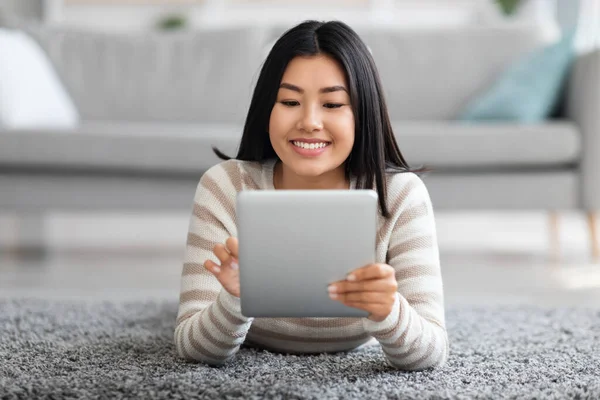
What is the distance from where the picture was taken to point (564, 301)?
223cm

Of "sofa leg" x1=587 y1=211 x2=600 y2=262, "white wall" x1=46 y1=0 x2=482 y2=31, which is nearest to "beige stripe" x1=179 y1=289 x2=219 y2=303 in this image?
"sofa leg" x1=587 y1=211 x2=600 y2=262

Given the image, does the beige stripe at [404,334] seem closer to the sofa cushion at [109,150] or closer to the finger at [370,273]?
the finger at [370,273]

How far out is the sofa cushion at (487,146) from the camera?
8.98ft

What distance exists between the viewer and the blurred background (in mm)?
2727

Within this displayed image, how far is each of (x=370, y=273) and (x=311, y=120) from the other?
281mm

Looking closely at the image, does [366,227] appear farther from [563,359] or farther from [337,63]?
[563,359]

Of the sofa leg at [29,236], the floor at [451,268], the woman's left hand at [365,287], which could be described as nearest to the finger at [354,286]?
the woman's left hand at [365,287]

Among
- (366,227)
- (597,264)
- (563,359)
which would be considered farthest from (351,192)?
(597,264)

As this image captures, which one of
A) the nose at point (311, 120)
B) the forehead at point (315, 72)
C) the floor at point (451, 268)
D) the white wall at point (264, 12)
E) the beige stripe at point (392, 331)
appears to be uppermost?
the white wall at point (264, 12)

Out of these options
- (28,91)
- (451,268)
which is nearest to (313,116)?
(451,268)

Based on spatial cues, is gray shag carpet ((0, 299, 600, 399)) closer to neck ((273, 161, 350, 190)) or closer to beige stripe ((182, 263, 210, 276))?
beige stripe ((182, 263, 210, 276))

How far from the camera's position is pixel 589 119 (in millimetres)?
2801

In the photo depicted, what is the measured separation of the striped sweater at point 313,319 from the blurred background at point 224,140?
995 millimetres

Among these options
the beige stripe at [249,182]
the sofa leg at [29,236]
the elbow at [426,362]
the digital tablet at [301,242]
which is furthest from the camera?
the sofa leg at [29,236]
